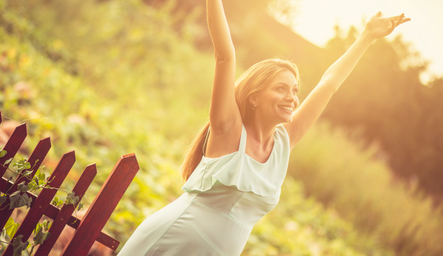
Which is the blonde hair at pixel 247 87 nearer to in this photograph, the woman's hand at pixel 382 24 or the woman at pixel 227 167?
the woman at pixel 227 167

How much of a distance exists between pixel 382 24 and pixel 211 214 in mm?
1543

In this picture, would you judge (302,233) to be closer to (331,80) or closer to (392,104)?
(331,80)

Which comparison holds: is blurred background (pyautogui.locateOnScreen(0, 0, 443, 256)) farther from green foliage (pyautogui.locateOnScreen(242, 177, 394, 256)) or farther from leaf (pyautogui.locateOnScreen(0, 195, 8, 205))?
leaf (pyautogui.locateOnScreen(0, 195, 8, 205))

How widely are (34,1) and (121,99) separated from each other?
2662 millimetres

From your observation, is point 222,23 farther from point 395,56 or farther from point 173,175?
point 395,56

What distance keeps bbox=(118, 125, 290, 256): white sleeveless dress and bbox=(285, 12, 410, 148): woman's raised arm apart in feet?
1.92

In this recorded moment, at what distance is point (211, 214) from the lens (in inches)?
50.7

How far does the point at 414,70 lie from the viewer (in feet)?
46.9

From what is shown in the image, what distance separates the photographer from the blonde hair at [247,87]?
4.79 ft

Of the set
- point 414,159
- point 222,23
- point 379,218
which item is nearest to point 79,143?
point 222,23

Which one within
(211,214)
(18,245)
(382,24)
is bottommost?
(18,245)

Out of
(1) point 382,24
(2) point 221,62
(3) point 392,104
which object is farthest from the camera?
(3) point 392,104

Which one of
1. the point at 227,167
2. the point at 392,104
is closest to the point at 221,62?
the point at 227,167

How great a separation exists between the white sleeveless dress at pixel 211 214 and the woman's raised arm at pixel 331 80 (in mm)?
586
